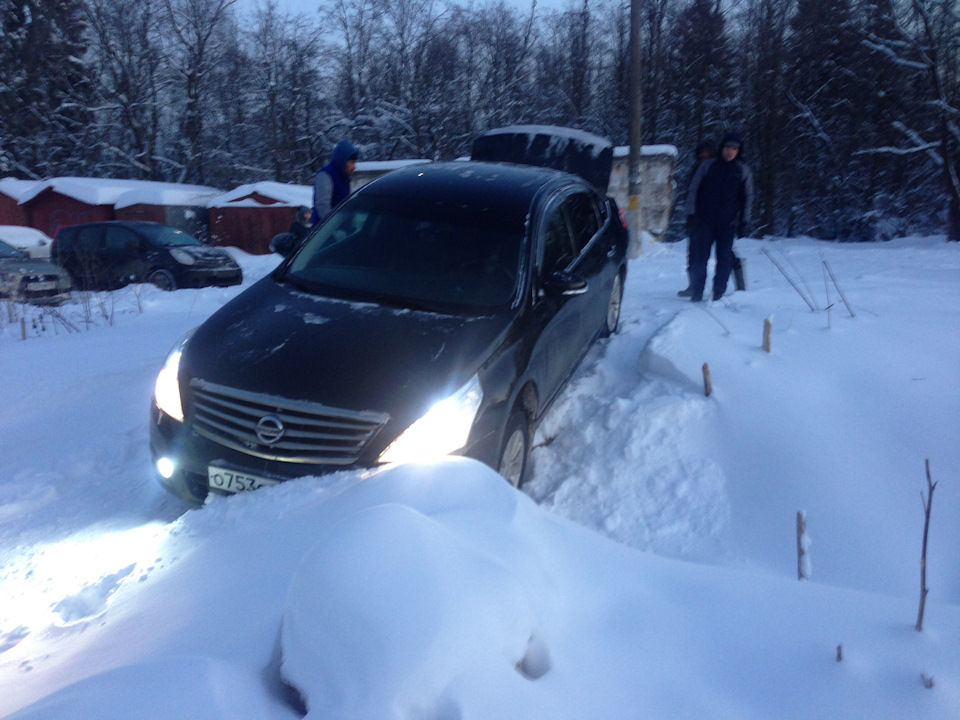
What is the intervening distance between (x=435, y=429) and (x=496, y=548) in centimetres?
103

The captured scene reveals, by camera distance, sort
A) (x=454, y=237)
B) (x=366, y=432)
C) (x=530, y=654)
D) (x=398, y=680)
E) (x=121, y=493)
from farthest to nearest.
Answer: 1. (x=454, y=237)
2. (x=121, y=493)
3. (x=366, y=432)
4. (x=530, y=654)
5. (x=398, y=680)

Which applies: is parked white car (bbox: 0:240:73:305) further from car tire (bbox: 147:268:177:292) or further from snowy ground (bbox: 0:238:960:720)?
snowy ground (bbox: 0:238:960:720)

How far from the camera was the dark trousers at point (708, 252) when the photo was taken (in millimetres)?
6629

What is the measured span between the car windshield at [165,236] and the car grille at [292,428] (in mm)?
11338

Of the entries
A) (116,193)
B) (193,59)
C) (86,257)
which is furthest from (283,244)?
(193,59)

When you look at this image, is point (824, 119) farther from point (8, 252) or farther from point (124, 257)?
point (8, 252)

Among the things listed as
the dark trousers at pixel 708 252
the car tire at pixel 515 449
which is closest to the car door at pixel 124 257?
the dark trousers at pixel 708 252

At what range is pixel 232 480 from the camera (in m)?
2.85

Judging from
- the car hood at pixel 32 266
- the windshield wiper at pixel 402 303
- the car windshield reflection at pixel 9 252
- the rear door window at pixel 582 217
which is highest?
the rear door window at pixel 582 217

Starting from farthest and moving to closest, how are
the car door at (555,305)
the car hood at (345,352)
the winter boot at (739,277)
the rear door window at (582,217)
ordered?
the winter boot at (739,277), the rear door window at (582,217), the car door at (555,305), the car hood at (345,352)

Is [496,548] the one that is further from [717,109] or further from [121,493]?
[717,109]

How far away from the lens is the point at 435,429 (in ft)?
9.13

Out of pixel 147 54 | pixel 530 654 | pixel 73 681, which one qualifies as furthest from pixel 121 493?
pixel 147 54

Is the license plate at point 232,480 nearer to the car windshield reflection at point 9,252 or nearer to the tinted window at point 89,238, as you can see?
the tinted window at point 89,238
